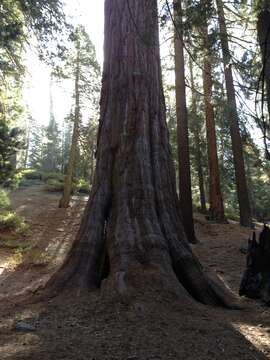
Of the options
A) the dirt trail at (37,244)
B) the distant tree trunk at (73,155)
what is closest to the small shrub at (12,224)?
the dirt trail at (37,244)

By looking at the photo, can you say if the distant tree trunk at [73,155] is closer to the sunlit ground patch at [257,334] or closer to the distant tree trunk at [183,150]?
the distant tree trunk at [183,150]

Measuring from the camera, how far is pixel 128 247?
4.67 metres

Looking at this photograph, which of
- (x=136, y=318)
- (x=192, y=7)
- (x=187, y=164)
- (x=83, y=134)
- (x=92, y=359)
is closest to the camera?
(x=92, y=359)

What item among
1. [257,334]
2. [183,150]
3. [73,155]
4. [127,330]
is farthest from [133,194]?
[73,155]

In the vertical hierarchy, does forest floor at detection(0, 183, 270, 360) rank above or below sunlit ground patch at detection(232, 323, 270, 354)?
above

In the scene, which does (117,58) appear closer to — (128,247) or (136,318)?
(128,247)

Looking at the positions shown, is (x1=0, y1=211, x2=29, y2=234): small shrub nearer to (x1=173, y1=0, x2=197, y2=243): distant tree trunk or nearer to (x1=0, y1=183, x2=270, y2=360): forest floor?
(x1=173, y1=0, x2=197, y2=243): distant tree trunk

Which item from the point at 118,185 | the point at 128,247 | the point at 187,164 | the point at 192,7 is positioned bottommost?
the point at 128,247

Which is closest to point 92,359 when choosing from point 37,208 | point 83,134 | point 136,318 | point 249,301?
point 136,318

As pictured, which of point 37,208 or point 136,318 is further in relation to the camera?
point 37,208

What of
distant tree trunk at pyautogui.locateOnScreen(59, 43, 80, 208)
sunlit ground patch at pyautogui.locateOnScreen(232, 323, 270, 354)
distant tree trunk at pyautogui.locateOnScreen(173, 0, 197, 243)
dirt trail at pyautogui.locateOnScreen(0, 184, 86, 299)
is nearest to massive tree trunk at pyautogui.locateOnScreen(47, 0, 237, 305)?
sunlit ground patch at pyautogui.locateOnScreen(232, 323, 270, 354)

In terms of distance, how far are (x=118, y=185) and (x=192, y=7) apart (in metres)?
2.87

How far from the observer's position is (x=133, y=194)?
5180 mm

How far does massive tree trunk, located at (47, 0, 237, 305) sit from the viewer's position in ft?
15.0
